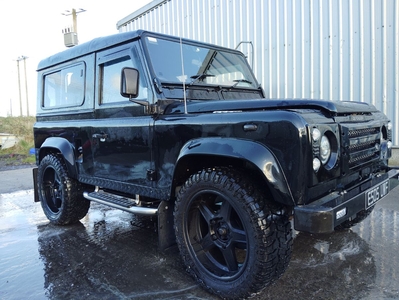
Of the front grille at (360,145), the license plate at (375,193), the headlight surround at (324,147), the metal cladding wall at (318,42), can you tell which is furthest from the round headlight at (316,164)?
the metal cladding wall at (318,42)

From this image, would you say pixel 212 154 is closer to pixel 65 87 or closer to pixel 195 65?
pixel 195 65

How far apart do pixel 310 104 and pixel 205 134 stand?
0.77 m

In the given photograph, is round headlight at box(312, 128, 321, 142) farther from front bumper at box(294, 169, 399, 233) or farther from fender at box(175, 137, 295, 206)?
front bumper at box(294, 169, 399, 233)

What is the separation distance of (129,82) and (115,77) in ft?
2.47

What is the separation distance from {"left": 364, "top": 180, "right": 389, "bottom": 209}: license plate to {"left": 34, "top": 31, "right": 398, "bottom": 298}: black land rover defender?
1 cm

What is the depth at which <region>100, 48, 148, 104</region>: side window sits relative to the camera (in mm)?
3088

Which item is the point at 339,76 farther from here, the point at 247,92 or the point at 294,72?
the point at 247,92

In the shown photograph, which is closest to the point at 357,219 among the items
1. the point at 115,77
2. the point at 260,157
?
the point at 260,157

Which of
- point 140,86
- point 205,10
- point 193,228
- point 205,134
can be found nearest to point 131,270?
point 193,228

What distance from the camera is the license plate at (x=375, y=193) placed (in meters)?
2.42

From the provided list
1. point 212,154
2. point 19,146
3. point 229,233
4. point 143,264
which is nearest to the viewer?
point 212,154

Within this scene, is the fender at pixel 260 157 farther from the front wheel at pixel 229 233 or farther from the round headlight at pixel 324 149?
the round headlight at pixel 324 149

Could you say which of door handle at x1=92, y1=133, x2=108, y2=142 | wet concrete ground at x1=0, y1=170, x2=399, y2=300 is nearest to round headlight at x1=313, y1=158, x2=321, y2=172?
wet concrete ground at x1=0, y1=170, x2=399, y2=300

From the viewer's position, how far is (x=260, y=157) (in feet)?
7.03
